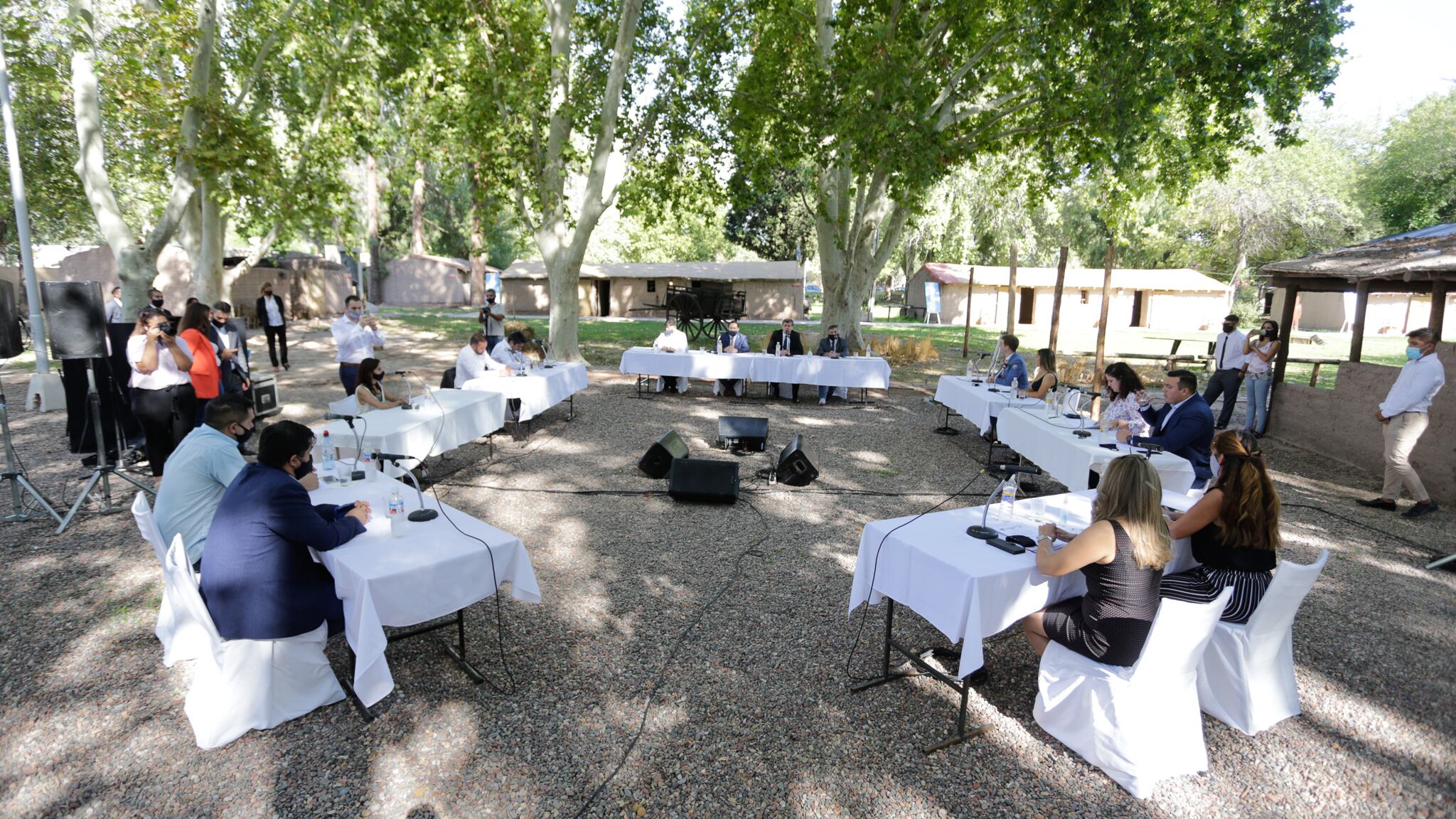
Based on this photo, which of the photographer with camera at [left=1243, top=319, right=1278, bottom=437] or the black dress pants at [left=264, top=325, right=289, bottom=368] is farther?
the black dress pants at [left=264, top=325, right=289, bottom=368]

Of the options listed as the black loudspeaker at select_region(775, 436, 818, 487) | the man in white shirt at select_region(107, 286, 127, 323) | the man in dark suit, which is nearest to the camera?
the black loudspeaker at select_region(775, 436, 818, 487)

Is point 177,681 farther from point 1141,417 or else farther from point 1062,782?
point 1141,417

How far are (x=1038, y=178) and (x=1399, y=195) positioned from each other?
29.4 metres

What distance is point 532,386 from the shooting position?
9.13 m

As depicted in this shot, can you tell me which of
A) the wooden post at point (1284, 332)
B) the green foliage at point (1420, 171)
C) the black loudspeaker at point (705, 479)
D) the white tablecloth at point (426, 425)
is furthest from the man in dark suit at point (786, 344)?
the green foliage at point (1420, 171)

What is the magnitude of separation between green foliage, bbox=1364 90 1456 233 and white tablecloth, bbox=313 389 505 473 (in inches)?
1596

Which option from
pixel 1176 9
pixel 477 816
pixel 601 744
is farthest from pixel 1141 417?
pixel 1176 9

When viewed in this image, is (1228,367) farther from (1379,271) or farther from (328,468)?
(328,468)

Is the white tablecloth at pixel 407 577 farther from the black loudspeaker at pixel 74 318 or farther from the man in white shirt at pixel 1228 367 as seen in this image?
the man in white shirt at pixel 1228 367

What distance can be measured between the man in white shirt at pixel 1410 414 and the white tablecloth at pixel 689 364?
822cm

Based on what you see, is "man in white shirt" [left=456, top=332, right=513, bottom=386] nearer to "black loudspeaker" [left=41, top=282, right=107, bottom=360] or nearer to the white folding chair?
"black loudspeaker" [left=41, top=282, right=107, bottom=360]

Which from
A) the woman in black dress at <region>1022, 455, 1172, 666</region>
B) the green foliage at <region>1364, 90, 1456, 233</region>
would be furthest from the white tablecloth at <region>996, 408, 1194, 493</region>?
the green foliage at <region>1364, 90, 1456, 233</region>

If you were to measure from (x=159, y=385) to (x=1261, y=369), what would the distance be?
13.9 m

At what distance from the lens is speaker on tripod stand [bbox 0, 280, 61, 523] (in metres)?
6.00
